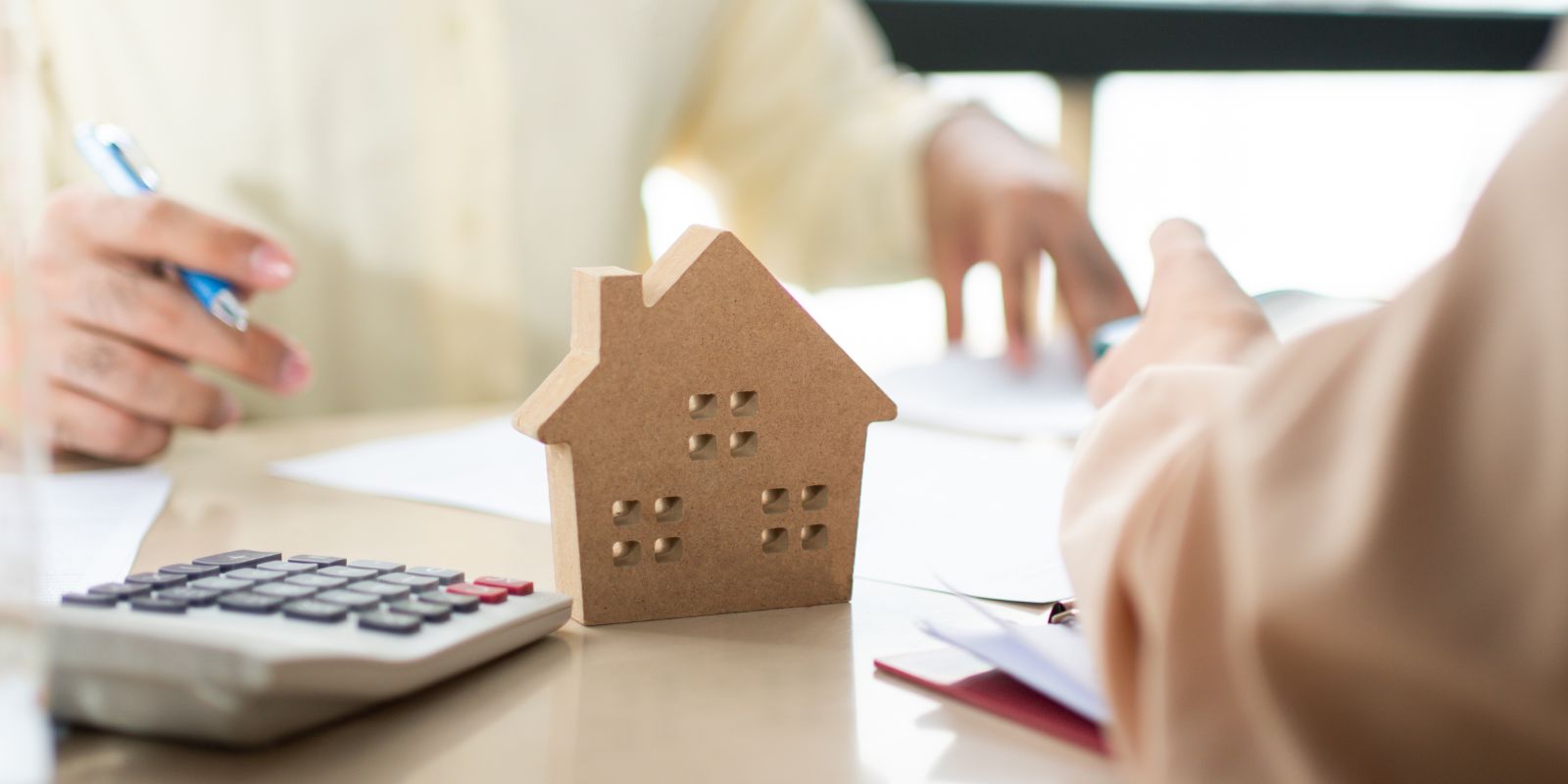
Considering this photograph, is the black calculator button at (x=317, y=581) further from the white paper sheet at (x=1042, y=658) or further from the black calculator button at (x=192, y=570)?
the white paper sheet at (x=1042, y=658)

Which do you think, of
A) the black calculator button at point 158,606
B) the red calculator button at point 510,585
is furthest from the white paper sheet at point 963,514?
the black calculator button at point 158,606

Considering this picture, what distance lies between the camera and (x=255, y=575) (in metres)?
0.37

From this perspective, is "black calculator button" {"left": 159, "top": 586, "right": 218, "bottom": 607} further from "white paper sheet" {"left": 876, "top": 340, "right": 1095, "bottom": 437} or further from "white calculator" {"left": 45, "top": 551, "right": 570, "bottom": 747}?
"white paper sheet" {"left": 876, "top": 340, "right": 1095, "bottom": 437}

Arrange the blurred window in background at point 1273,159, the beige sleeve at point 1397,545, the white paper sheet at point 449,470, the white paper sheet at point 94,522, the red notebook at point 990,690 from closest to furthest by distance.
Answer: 1. the beige sleeve at point 1397,545
2. the red notebook at point 990,690
3. the white paper sheet at point 94,522
4. the white paper sheet at point 449,470
5. the blurred window in background at point 1273,159

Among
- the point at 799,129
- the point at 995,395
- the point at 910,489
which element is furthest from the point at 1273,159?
the point at 910,489

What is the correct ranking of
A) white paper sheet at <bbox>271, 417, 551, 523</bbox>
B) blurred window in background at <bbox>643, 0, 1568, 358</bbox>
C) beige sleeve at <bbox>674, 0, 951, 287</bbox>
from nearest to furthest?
white paper sheet at <bbox>271, 417, 551, 523</bbox> → beige sleeve at <bbox>674, 0, 951, 287</bbox> → blurred window in background at <bbox>643, 0, 1568, 358</bbox>

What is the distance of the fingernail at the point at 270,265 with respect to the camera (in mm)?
681

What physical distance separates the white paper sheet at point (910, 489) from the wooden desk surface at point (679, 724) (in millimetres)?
39

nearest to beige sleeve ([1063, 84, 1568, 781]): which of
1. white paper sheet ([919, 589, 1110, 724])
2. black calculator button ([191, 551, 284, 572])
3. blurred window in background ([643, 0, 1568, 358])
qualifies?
white paper sheet ([919, 589, 1110, 724])

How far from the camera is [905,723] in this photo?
34 cm

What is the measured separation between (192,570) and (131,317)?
0.40 meters

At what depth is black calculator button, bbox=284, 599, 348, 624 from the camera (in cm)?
34

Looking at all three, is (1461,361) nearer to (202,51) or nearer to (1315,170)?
(202,51)

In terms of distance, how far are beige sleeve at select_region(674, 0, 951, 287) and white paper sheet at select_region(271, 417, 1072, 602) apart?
20.7 inches
